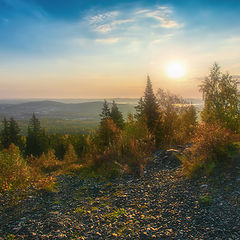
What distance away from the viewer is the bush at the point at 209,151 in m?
7.45

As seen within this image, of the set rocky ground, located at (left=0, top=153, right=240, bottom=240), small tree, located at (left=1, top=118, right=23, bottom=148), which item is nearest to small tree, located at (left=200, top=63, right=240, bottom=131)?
rocky ground, located at (left=0, top=153, right=240, bottom=240)

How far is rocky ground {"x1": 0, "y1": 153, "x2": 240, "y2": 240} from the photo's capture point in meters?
4.55

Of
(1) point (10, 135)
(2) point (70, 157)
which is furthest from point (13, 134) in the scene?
(2) point (70, 157)

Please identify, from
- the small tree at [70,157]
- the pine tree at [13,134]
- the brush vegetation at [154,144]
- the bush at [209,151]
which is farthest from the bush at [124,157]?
the pine tree at [13,134]

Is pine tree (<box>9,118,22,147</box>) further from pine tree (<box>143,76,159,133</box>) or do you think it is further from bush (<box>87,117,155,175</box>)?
bush (<box>87,117,155,175</box>)

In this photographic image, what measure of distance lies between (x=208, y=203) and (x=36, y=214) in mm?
5408

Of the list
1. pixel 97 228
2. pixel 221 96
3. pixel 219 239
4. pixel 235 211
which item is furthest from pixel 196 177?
pixel 221 96

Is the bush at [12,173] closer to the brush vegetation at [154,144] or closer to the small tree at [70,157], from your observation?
the brush vegetation at [154,144]

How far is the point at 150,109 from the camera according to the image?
83.1 feet

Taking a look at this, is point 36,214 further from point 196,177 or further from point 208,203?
point 196,177

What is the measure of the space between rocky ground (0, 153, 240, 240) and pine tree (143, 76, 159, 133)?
15.9 meters

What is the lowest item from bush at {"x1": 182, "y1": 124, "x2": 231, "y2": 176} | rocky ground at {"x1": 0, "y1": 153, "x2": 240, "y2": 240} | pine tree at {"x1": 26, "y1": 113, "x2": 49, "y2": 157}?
pine tree at {"x1": 26, "y1": 113, "x2": 49, "y2": 157}

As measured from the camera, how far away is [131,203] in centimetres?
630

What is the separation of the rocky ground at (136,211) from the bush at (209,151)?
1.86 ft
